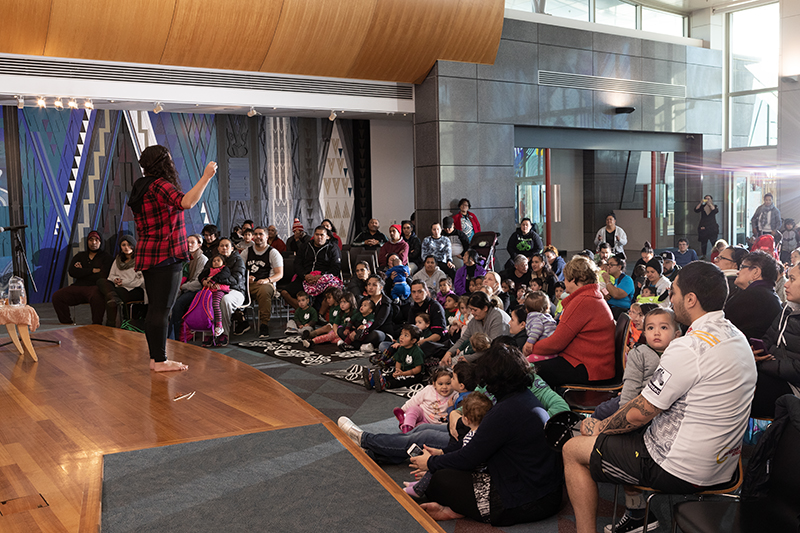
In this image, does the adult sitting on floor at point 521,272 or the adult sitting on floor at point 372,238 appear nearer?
the adult sitting on floor at point 521,272

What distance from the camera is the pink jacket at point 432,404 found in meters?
4.27

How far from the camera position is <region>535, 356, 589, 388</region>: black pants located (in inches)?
163

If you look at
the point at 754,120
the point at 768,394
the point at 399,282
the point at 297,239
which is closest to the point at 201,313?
the point at 399,282

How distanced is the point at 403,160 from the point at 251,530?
11.0 metres

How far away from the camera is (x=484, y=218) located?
1144 cm

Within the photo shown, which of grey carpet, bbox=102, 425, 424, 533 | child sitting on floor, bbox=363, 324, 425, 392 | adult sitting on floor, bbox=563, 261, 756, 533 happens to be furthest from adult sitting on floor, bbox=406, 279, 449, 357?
adult sitting on floor, bbox=563, 261, 756, 533

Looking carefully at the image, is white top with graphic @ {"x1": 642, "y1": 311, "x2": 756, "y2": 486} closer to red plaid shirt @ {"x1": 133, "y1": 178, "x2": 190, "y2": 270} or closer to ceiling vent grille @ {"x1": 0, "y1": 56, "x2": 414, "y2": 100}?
red plaid shirt @ {"x1": 133, "y1": 178, "x2": 190, "y2": 270}

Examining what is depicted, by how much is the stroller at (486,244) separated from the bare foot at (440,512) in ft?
23.0

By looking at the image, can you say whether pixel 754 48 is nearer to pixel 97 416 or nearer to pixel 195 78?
pixel 195 78

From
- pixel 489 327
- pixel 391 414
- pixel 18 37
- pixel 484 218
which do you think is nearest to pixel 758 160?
pixel 484 218

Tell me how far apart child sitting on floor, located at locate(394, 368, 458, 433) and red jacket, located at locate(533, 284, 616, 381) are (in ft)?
2.14

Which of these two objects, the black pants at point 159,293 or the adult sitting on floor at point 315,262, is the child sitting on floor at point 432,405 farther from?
the adult sitting on floor at point 315,262

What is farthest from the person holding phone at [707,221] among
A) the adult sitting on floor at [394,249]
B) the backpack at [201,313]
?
the backpack at [201,313]

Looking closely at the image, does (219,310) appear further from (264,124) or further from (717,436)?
(717,436)
